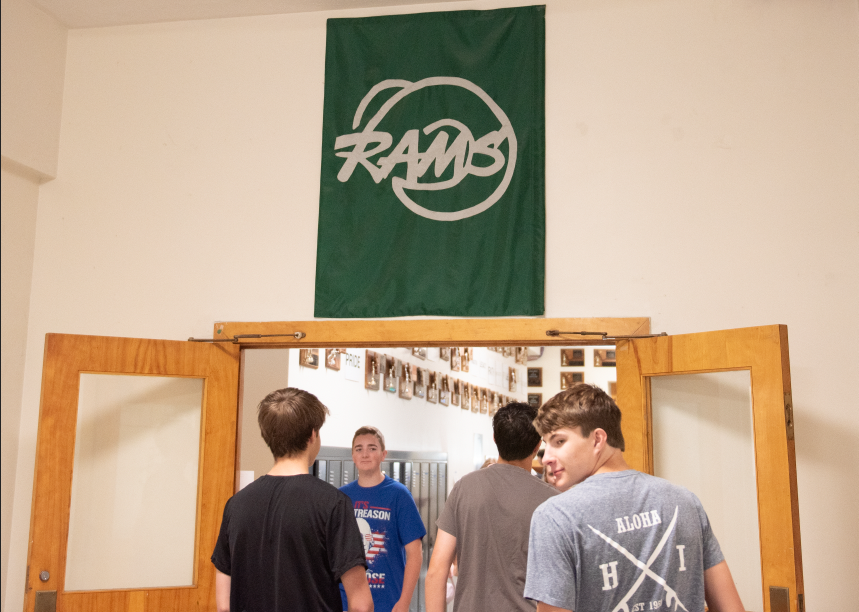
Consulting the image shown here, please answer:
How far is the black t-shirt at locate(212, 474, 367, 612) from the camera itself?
2318mm

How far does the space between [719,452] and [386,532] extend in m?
1.76

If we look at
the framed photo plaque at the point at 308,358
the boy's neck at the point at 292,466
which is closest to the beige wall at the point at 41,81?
the framed photo plaque at the point at 308,358

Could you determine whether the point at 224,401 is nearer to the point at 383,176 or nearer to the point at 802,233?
the point at 383,176

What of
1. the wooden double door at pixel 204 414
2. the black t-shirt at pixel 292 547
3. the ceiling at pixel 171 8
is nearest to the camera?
the black t-shirt at pixel 292 547

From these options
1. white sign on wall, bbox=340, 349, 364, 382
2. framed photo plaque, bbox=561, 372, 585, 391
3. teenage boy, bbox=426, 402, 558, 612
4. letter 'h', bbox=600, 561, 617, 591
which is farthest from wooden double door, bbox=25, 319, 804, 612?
framed photo plaque, bbox=561, 372, 585, 391

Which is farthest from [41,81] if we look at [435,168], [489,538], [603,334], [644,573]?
[644,573]

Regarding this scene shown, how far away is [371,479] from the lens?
453 centimetres

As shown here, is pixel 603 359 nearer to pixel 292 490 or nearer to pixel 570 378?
pixel 570 378

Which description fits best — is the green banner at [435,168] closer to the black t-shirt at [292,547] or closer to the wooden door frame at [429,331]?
the wooden door frame at [429,331]

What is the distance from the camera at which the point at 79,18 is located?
4.62 m

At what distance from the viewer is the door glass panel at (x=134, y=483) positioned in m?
3.97

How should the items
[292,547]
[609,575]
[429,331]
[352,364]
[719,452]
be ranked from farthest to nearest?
[352,364] < [429,331] < [719,452] < [292,547] < [609,575]

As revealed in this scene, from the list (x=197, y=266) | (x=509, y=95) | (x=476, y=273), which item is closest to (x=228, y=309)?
(x=197, y=266)

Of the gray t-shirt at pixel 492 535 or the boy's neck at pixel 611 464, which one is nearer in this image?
the boy's neck at pixel 611 464
